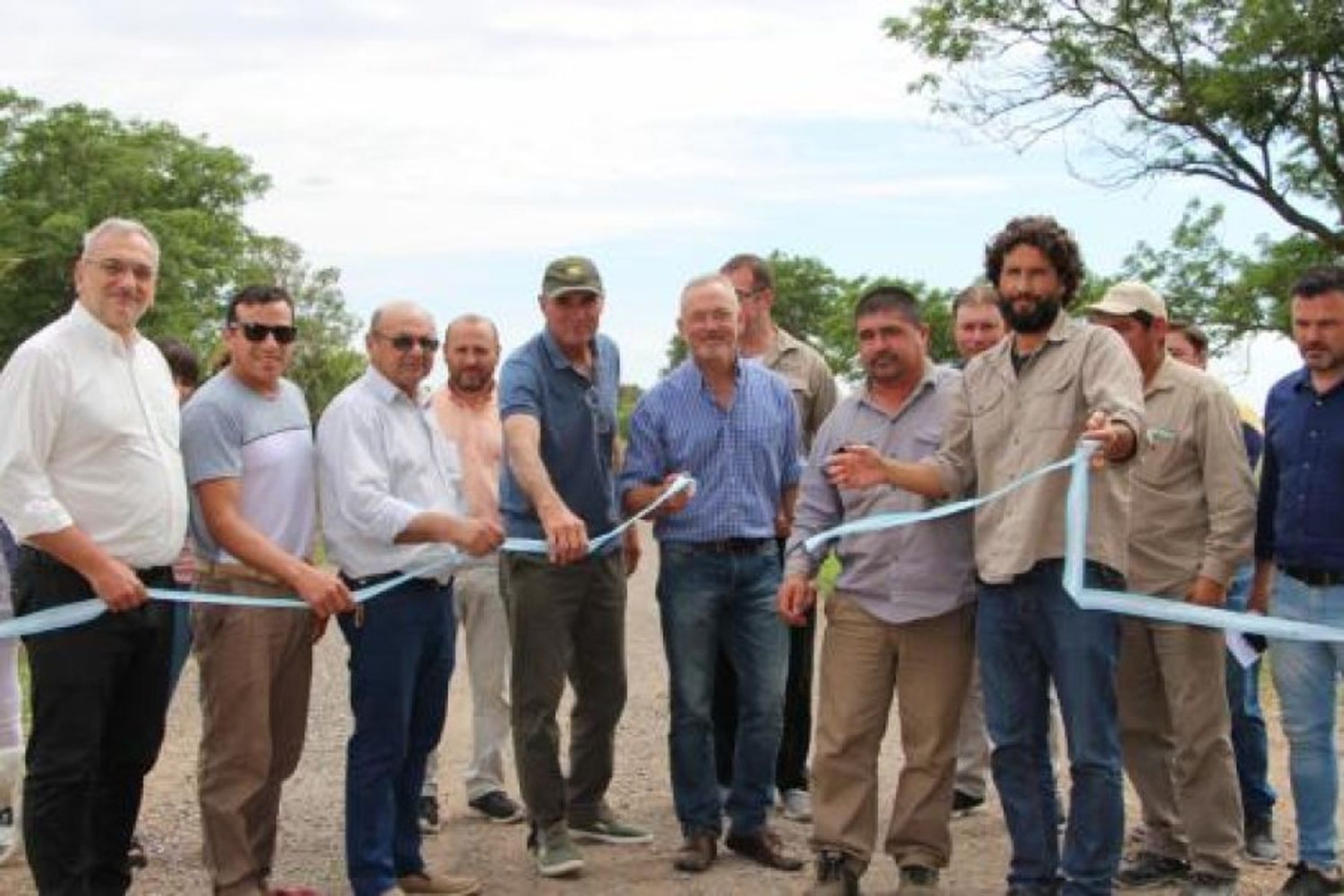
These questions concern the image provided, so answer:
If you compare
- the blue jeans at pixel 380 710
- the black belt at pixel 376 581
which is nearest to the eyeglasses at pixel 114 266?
the black belt at pixel 376 581

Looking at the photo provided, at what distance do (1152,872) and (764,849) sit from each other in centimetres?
155

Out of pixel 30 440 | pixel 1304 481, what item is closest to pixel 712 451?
pixel 1304 481

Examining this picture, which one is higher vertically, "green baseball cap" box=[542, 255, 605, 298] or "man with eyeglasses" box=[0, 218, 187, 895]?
"green baseball cap" box=[542, 255, 605, 298]

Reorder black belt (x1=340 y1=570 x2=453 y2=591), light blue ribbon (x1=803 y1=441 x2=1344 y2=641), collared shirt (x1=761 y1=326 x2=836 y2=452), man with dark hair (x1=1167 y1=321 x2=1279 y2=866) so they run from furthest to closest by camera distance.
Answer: collared shirt (x1=761 y1=326 x2=836 y2=452), man with dark hair (x1=1167 y1=321 x2=1279 y2=866), black belt (x1=340 y1=570 x2=453 y2=591), light blue ribbon (x1=803 y1=441 x2=1344 y2=641)

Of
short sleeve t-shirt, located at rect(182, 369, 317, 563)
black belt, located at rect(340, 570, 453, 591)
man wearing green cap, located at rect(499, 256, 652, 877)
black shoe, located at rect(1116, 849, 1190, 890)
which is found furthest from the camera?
man wearing green cap, located at rect(499, 256, 652, 877)

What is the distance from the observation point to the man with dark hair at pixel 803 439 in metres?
7.53

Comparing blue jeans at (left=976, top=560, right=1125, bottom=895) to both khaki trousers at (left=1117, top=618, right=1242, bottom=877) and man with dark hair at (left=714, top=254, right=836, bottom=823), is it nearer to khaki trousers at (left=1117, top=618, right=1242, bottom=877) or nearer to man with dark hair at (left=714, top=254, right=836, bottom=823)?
khaki trousers at (left=1117, top=618, right=1242, bottom=877)

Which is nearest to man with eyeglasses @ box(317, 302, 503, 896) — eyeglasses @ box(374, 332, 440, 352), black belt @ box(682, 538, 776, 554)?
eyeglasses @ box(374, 332, 440, 352)

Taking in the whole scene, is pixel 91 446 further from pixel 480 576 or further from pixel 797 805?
pixel 797 805

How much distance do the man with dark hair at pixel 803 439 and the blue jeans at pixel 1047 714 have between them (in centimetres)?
190

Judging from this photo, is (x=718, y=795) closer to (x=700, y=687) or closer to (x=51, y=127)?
(x=700, y=687)

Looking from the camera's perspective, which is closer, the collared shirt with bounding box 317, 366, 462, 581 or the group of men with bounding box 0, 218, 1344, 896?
the group of men with bounding box 0, 218, 1344, 896

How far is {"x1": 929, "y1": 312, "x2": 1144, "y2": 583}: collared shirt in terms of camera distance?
5410mm

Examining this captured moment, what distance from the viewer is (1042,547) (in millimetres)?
5441
